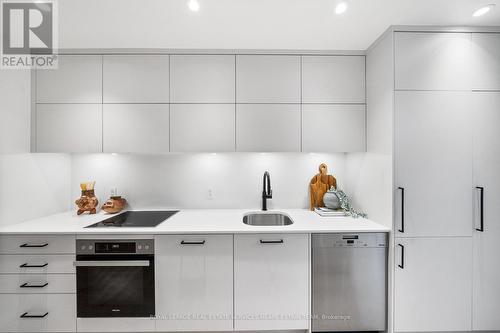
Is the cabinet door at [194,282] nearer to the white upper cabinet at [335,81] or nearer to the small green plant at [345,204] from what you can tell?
the small green plant at [345,204]

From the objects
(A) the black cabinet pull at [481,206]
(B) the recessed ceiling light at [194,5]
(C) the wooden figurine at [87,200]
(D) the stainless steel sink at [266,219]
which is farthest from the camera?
(D) the stainless steel sink at [266,219]

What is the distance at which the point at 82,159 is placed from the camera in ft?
8.59

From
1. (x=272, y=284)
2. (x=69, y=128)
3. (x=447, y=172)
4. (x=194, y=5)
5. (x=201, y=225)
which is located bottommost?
(x=272, y=284)

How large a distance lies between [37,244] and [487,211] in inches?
131

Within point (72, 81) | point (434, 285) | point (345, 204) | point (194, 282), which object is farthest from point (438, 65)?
point (72, 81)

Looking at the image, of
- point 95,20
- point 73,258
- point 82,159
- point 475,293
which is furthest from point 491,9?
point 82,159

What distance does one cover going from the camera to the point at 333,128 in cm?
233

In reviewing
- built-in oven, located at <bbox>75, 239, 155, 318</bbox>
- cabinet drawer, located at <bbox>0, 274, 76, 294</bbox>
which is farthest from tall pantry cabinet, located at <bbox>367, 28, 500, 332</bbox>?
cabinet drawer, located at <bbox>0, 274, 76, 294</bbox>

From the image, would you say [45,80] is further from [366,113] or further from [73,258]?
[366,113]

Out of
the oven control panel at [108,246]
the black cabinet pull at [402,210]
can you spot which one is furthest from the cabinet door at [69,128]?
the black cabinet pull at [402,210]

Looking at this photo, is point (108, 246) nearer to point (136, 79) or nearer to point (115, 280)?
point (115, 280)

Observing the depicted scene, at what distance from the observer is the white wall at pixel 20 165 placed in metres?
1.96

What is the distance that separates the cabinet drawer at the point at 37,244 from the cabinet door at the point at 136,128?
806 mm

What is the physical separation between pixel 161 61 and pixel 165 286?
6.18 ft
